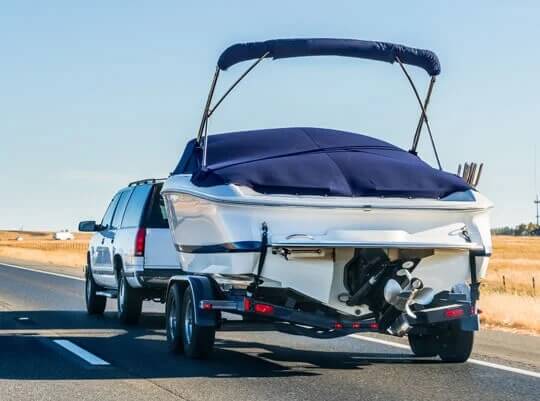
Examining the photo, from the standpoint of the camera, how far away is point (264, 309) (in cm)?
991

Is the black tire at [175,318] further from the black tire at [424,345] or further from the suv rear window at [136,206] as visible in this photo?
the suv rear window at [136,206]

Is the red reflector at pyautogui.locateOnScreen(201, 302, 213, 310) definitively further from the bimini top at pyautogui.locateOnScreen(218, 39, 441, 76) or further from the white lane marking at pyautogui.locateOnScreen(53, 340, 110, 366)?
the bimini top at pyautogui.locateOnScreen(218, 39, 441, 76)

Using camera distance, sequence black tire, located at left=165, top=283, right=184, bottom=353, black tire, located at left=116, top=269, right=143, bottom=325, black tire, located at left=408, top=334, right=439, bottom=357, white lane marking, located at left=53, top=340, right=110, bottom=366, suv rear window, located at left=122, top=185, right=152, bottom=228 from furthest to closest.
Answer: black tire, located at left=116, top=269, right=143, bottom=325
suv rear window, located at left=122, top=185, right=152, bottom=228
black tire, located at left=165, top=283, right=184, bottom=353
black tire, located at left=408, top=334, right=439, bottom=357
white lane marking, located at left=53, top=340, right=110, bottom=366

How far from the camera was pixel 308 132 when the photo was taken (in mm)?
11984

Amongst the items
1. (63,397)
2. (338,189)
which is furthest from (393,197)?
(63,397)

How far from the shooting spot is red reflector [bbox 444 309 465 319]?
33.1ft

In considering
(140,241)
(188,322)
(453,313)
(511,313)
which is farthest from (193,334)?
(511,313)

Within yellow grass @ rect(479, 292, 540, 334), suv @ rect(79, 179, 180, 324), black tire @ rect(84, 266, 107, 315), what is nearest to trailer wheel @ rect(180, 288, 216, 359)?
suv @ rect(79, 179, 180, 324)

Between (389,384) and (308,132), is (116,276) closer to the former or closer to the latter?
(308,132)

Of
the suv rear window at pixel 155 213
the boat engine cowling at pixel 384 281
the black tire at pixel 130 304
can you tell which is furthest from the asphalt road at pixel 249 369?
the suv rear window at pixel 155 213

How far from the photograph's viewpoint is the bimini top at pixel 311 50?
1106cm

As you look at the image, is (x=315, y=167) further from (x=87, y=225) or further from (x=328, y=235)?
(x=87, y=225)

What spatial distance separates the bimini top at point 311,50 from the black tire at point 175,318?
2.42 metres

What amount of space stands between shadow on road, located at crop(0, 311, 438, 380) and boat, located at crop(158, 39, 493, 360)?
84cm
